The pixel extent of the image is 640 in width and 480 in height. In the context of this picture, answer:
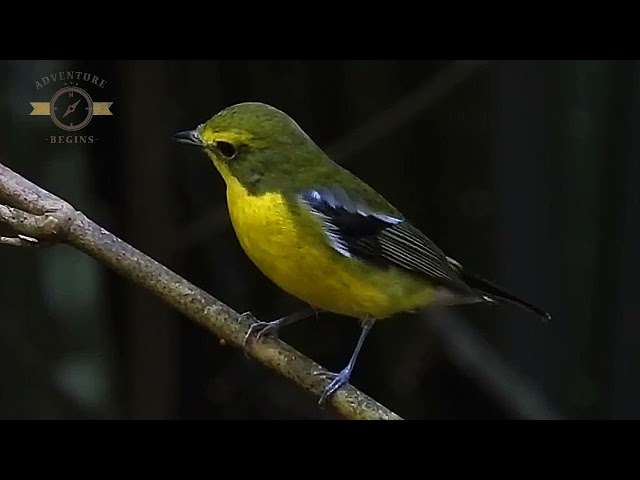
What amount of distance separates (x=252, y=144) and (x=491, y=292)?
34.0 inches

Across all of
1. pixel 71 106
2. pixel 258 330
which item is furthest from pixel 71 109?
pixel 258 330

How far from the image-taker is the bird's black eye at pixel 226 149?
2.52m

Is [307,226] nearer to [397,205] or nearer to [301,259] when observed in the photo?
[301,259]

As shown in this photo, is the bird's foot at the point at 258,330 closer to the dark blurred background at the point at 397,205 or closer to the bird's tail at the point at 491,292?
the bird's tail at the point at 491,292

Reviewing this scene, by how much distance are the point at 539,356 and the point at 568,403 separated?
8.8 inches

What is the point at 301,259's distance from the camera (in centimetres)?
244

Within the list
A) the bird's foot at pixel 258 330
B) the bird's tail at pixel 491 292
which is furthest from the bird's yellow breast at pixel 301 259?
the bird's tail at pixel 491 292

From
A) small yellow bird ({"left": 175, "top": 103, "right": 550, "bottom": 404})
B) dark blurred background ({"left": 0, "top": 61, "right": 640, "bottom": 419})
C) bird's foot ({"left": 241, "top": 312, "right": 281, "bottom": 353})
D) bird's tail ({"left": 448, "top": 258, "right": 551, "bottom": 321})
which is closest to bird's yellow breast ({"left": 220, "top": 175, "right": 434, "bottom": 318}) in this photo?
small yellow bird ({"left": 175, "top": 103, "right": 550, "bottom": 404})

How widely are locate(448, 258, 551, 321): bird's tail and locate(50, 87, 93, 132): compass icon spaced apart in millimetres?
1443

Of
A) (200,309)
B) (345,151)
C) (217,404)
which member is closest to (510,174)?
(345,151)

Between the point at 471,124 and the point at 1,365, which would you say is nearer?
the point at 1,365

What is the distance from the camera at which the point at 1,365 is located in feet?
12.1

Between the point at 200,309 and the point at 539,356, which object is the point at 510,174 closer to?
the point at 539,356

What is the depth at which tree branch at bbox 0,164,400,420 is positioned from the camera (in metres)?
2.16
